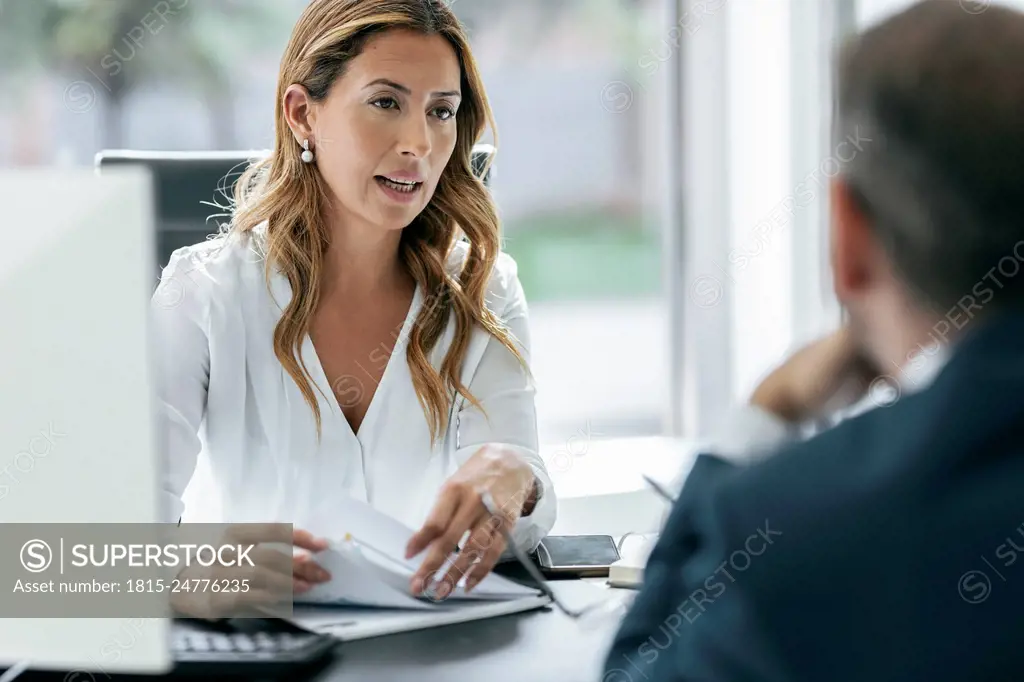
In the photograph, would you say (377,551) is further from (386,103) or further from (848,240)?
(386,103)

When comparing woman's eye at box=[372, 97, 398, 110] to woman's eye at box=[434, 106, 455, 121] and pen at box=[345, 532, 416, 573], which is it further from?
pen at box=[345, 532, 416, 573]

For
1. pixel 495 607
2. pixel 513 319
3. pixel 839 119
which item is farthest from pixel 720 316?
pixel 839 119

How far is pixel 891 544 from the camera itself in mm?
646

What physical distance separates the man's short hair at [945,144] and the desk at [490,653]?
0.43 m

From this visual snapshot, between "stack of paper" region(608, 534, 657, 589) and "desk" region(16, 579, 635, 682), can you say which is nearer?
"desk" region(16, 579, 635, 682)

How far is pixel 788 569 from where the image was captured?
2.18 feet

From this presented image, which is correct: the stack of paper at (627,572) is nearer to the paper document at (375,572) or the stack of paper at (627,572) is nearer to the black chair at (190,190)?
the paper document at (375,572)

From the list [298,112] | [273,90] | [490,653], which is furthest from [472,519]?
[273,90]

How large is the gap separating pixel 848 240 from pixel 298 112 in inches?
50.8

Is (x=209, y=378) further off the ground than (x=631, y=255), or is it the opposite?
(x=209, y=378)

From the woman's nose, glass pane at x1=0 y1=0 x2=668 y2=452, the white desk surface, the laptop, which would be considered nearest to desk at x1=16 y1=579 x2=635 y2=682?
the laptop

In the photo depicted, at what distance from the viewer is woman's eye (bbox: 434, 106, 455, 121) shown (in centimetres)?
176

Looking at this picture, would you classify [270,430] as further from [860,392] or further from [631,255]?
[631,255]

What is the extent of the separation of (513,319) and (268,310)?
16.4 inches
